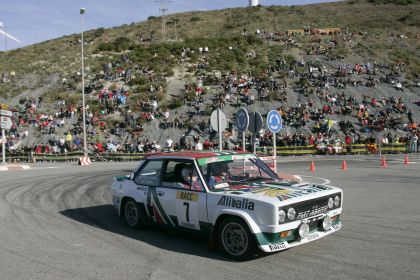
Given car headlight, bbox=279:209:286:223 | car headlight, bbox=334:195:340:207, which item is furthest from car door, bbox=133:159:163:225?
car headlight, bbox=334:195:340:207

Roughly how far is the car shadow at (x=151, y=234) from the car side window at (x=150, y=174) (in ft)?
2.79

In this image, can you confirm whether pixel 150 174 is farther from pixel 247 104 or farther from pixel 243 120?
pixel 247 104

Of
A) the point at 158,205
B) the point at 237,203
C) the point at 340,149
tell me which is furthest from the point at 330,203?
the point at 340,149

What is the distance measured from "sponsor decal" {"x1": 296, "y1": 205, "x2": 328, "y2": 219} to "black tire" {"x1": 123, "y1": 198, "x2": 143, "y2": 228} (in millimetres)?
3123

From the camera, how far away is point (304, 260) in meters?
6.13

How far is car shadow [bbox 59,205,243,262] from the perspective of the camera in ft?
22.1

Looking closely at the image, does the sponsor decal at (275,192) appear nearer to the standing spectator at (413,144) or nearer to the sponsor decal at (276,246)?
the sponsor decal at (276,246)

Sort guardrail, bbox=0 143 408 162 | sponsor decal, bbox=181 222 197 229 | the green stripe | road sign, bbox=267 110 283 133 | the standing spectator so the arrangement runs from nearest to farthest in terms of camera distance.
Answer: sponsor decal, bbox=181 222 197 229 → the green stripe → road sign, bbox=267 110 283 133 → guardrail, bbox=0 143 408 162 → the standing spectator

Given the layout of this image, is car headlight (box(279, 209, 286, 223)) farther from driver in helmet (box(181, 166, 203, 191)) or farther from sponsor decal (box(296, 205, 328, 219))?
driver in helmet (box(181, 166, 203, 191))

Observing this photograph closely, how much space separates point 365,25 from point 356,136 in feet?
119

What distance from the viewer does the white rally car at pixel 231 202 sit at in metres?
5.96

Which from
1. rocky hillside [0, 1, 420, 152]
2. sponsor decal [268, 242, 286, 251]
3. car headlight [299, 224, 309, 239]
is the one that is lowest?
sponsor decal [268, 242, 286, 251]

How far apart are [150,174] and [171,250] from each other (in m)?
1.67

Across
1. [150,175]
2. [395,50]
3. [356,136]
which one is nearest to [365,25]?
[395,50]
